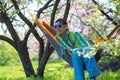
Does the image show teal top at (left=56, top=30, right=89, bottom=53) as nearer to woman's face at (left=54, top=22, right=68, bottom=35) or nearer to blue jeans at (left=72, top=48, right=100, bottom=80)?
woman's face at (left=54, top=22, right=68, bottom=35)

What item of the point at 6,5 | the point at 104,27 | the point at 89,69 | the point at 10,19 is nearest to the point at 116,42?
the point at 89,69

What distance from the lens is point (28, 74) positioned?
1518 centimetres

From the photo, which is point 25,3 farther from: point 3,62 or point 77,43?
point 3,62

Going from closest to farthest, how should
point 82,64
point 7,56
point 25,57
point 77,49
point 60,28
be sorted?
1. point 77,49
2. point 82,64
3. point 60,28
4. point 25,57
5. point 7,56

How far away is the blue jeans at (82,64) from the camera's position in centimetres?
847

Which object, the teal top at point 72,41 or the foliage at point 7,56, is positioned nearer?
the teal top at point 72,41

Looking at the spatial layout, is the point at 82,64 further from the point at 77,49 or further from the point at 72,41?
the point at 72,41

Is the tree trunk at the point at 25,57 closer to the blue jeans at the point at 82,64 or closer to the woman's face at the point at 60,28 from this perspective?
the woman's face at the point at 60,28

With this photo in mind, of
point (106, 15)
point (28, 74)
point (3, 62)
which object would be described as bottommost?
point (3, 62)

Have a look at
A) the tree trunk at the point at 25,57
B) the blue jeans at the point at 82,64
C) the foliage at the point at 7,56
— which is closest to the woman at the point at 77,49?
the blue jeans at the point at 82,64

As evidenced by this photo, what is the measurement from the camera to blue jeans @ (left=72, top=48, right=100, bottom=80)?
27.8 feet

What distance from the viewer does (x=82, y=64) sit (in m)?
8.62

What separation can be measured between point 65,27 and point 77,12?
7093mm

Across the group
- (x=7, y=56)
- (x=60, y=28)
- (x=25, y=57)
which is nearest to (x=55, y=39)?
(x=60, y=28)
